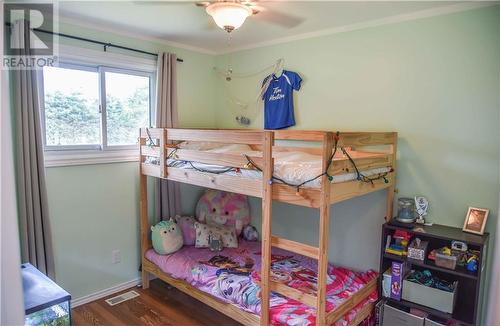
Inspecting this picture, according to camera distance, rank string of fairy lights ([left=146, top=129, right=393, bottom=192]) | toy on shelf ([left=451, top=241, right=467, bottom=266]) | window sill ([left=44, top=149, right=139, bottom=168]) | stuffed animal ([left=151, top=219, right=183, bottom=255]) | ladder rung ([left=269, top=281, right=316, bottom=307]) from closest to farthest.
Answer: string of fairy lights ([left=146, top=129, right=393, bottom=192]) < ladder rung ([left=269, top=281, right=316, bottom=307]) < toy on shelf ([left=451, top=241, right=467, bottom=266]) < window sill ([left=44, top=149, right=139, bottom=168]) < stuffed animal ([left=151, top=219, right=183, bottom=255])

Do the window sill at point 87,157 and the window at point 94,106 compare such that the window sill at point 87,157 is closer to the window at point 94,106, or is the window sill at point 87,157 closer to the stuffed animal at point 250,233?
the window at point 94,106

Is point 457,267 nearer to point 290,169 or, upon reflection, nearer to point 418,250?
point 418,250

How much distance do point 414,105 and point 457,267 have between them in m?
1.14

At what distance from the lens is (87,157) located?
286 centimetres

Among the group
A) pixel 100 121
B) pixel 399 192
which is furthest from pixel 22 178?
pixel 399 192

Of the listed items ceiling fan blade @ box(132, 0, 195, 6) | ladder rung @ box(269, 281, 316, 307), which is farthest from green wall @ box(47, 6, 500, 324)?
ladder rung @ box(269, 281, 316, 307)

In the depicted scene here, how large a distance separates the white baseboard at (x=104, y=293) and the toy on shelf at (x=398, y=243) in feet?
7.65

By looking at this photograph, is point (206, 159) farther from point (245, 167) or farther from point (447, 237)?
point (447, 237)

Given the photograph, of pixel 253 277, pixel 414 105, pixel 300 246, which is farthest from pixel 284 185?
pixel 414 105

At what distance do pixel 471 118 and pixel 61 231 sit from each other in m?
3.18

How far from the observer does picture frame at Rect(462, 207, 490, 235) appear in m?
2.18

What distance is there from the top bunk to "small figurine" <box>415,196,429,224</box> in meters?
0.22

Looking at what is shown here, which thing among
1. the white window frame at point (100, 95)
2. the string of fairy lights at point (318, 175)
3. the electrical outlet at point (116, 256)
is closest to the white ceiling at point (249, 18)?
the white window frame at point (100, 95)

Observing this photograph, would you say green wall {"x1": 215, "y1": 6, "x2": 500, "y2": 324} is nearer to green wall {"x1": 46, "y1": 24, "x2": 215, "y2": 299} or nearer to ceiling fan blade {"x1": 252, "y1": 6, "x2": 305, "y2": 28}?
ceiling fan blade {"x1": 252, "y1": 6, "x2": 305, "y2": 28}
